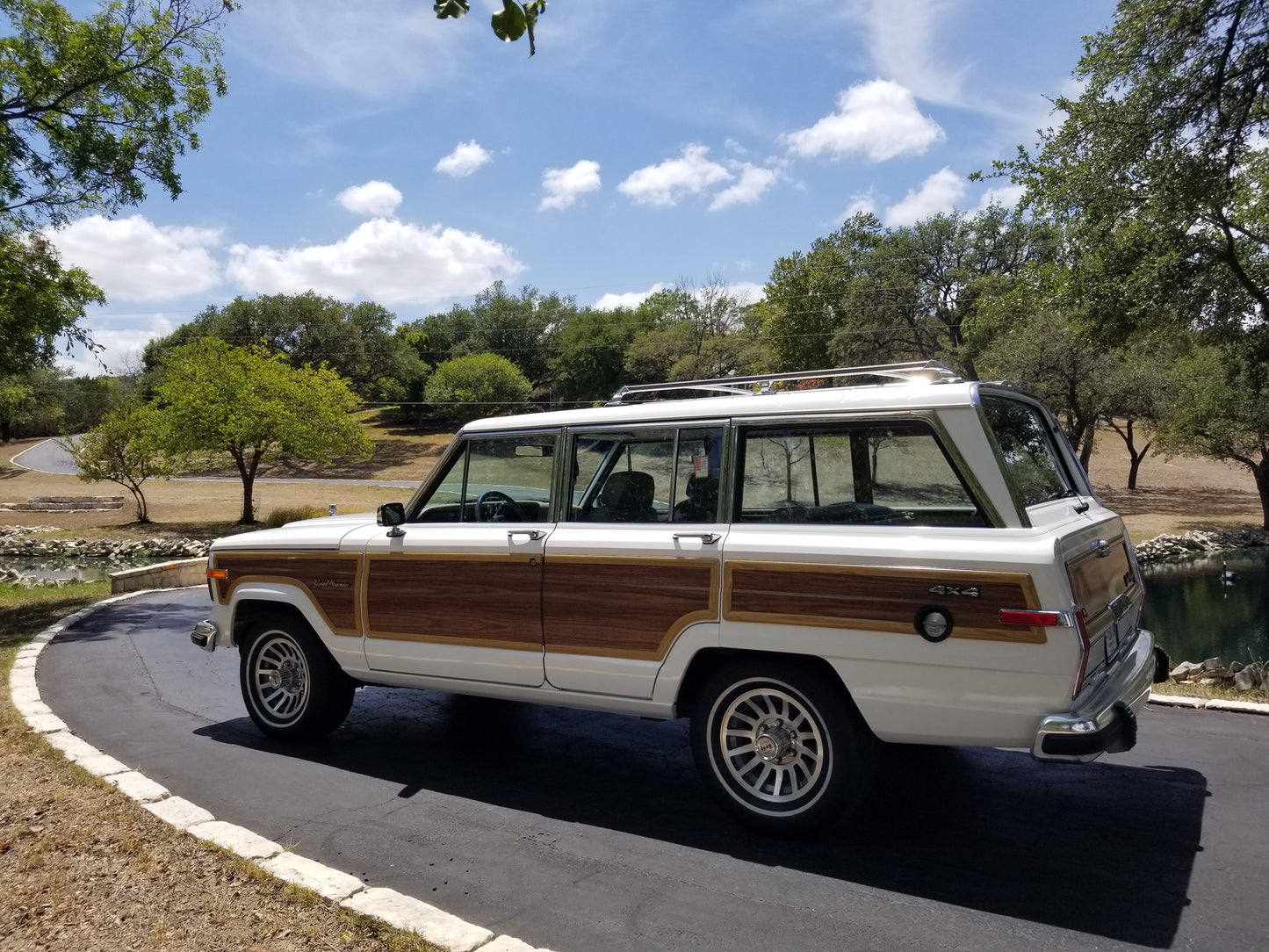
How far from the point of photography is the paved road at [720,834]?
3582 mm

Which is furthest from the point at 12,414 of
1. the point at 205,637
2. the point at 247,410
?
the point at 205,637

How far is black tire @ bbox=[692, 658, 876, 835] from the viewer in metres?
4.23

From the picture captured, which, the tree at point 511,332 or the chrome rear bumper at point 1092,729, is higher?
the tree at point 511,332

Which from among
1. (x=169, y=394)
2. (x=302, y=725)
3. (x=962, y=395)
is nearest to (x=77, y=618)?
(x=302, y=725)

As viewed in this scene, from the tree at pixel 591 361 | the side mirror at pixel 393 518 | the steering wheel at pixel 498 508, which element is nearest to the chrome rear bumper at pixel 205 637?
the side mirror at pixel 393 518

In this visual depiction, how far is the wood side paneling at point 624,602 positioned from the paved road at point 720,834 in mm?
904

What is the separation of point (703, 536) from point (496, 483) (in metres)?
1.58

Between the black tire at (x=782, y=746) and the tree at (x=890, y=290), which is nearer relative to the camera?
the black tire at (x=782, y=746)

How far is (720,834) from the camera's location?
4512 millimetres

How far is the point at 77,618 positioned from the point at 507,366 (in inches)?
2462

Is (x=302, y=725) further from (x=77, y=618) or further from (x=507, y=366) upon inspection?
(x=507, y=366)

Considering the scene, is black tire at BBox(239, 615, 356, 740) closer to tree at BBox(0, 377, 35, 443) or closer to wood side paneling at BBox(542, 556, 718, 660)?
wood side paneling at BBox(542, 556, 718, 660)

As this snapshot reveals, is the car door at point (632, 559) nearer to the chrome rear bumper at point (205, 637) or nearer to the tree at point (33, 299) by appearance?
the chrome rear bumper at point (205, 637)

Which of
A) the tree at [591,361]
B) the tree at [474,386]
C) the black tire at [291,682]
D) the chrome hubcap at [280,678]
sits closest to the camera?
the black tire at [291,682]
